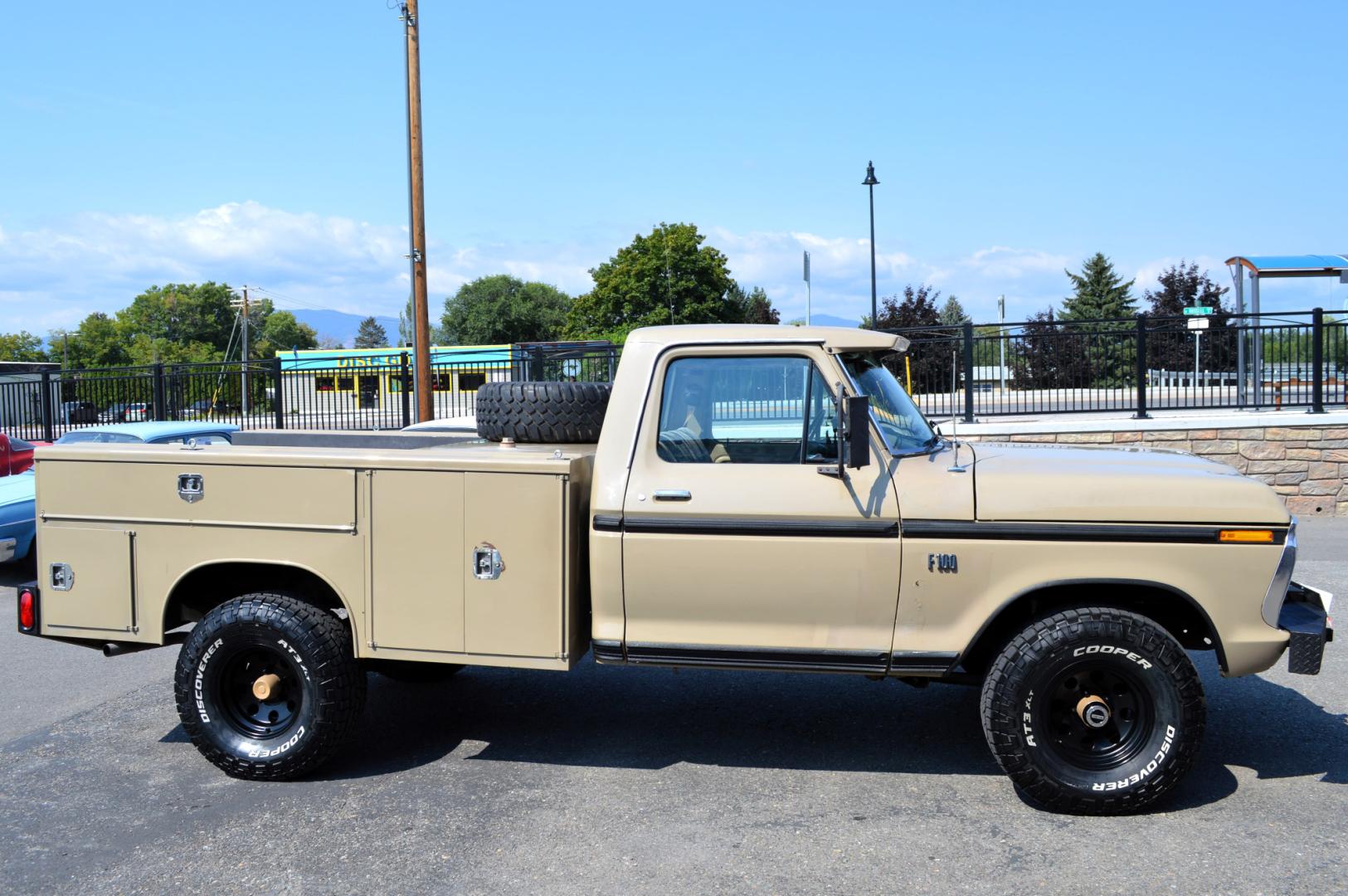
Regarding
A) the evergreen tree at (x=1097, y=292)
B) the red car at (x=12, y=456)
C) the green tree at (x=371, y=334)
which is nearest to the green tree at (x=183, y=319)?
the green tree at (x=371, y=334)

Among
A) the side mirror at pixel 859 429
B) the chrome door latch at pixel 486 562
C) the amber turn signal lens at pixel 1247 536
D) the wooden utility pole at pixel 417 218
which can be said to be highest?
the wooden utility pole at pixel 417 218

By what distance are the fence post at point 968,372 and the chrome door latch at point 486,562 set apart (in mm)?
9883

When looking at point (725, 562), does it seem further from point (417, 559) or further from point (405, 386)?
point (405, 386)

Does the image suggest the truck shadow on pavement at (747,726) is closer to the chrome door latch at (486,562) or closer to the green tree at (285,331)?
the chrome door latch at (486,562)

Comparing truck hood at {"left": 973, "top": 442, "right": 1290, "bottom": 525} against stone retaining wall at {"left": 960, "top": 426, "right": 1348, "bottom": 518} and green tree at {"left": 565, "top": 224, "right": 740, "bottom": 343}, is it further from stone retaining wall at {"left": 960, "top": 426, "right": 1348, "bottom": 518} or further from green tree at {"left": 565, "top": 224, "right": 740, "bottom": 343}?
green tree at {"left": 565, "top": 224, "right": 740, "bottom": 343}

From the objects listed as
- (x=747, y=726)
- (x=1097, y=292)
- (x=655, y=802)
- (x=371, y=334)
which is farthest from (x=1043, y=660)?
(x=371, y=334)

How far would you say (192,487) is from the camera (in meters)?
5.07

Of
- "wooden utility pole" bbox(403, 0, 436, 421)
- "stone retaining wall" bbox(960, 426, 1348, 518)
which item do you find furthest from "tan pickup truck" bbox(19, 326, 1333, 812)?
"wooden utility pole" bbox(403, 0, 436, 421)

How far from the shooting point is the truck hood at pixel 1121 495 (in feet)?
14.6

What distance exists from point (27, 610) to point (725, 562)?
11.2ft

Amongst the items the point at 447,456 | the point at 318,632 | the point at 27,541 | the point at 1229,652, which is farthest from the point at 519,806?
the point at 27,541

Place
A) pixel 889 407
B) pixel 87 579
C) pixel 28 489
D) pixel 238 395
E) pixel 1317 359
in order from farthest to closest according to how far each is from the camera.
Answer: pixel 238 395, pixel 1317 359, pixel 28 489, pixel 87 579, pixel 889 407

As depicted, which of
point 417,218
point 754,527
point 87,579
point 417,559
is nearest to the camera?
point 754,527

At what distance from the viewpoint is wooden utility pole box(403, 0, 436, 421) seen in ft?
59.9
